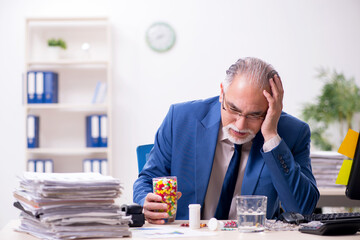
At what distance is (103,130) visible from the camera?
482 centimetres

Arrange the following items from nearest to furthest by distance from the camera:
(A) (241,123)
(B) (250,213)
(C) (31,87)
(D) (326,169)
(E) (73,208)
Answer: (E) (73,208) < (B) (250,213) < (A) (241,123) < (D) (326,169) < (C) (31,87)

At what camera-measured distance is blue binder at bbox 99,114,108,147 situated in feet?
15.8

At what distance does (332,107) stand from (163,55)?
1690mm

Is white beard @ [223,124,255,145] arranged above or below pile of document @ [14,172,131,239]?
above

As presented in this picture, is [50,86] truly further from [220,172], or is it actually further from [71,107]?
[220,172]

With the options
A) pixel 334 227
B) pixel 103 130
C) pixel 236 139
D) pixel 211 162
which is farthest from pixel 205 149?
pixel 103 130

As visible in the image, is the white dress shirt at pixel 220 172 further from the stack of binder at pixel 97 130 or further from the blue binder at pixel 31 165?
the blue binder at pixel 31 165

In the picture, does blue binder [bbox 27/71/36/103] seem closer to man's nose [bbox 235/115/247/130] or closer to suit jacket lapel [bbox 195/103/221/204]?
suit jacket lapel [bbox 195/103/221/204]

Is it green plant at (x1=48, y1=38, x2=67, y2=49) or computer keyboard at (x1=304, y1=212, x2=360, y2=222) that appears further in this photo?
green plant at (x1=48, y1=38, x2=67, y2=49)

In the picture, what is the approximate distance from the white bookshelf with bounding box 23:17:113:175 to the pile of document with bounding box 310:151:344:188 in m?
2.34

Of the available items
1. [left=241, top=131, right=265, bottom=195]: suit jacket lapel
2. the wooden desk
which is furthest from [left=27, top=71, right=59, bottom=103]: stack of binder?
the wooden desk

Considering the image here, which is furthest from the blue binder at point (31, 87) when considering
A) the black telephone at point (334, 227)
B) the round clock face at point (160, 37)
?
the black telephone at point (334, 227)

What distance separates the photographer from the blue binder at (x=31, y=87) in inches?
186

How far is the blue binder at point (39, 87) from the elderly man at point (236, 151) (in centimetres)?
284
